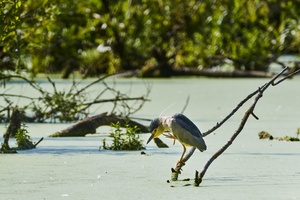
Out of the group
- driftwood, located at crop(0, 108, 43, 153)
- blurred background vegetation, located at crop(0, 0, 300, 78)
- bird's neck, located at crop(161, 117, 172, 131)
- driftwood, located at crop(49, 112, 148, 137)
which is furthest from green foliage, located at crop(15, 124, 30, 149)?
blurred background vegetation, located at crop(0, 0, 300, 78)

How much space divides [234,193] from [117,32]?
1025 centimetres

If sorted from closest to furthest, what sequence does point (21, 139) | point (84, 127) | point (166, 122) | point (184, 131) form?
point (184, 131)
point (166, 122)
point (21, 139)
point (84, 127)

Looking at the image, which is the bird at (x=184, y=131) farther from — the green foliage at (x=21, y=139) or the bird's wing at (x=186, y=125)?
the green foliage at (x=21, y=139)

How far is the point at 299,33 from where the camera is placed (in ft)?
48.6

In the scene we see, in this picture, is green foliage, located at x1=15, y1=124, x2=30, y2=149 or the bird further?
green foliage, located at x1=15, y1=124, x2=30, y2=149

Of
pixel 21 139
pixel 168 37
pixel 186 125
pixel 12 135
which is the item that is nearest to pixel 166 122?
pixel 186 125

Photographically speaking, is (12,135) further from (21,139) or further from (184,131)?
(184,131)

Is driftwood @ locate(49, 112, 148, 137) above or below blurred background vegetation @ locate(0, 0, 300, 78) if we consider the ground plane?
below

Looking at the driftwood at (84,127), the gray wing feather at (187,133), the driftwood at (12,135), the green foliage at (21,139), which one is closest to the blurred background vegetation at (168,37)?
the driftwood at (84,127)

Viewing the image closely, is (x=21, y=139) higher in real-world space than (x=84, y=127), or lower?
lower

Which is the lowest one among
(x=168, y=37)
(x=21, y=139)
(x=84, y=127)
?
(x=21, y=139)

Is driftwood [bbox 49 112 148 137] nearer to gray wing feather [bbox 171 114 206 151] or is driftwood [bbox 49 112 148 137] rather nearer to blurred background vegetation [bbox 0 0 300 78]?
gray wing feather [bbox 171 114 206 151]

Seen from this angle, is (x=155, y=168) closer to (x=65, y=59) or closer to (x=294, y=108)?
(x=294, y=108)

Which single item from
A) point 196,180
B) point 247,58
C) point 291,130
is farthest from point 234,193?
point 247,58
